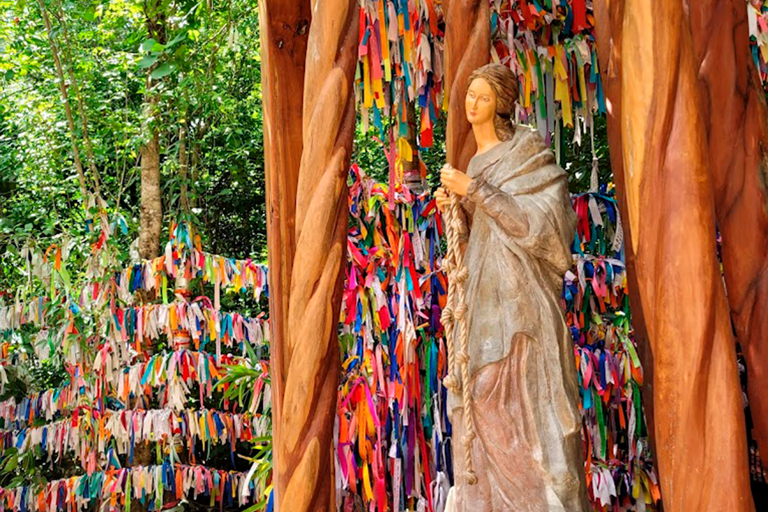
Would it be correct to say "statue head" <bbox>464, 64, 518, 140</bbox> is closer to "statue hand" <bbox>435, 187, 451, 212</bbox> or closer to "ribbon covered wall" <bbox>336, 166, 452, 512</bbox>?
"statue hand" <bbox>435, 187, 451, 212</bbox>

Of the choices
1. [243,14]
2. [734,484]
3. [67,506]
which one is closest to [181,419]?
[67,506]

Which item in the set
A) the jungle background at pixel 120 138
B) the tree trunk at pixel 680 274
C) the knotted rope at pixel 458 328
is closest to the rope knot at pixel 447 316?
the knotted rope at pixel 458 328

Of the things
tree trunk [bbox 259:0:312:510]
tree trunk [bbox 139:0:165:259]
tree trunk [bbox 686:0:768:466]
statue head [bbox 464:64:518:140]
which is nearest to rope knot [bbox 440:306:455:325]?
tree trunk [bbox 259:0:312:510]

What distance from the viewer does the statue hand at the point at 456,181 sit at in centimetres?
278

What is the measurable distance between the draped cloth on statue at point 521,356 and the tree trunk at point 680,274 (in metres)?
0.75

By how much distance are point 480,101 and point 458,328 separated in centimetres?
68

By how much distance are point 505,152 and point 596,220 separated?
1904 mm

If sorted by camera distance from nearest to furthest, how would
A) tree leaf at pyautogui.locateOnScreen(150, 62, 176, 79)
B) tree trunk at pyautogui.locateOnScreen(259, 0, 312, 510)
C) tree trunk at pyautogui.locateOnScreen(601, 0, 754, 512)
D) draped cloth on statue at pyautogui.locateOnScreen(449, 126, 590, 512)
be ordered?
tree trunk at pyautogui.locateOnScreen(601, 0, 754, 512) < draped cloth on statue at pyautogui.locateOnScreen(449, 126, 590, 512) < tree trunk at pyautogui.locateOnScreen(259, 0, 312, 510) < tree leaf at pyautogui.locateOnScreen(150, 62, 176, 79)

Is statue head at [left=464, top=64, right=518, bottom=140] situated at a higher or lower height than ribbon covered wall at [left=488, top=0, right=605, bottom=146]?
lower

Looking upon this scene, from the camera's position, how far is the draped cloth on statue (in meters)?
2.62

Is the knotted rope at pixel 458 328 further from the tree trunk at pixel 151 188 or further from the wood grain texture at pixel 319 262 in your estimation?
the tree trunk at pixel 151 188

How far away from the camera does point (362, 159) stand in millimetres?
7832

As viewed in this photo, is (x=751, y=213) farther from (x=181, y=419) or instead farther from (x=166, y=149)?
(x=166, y=149)

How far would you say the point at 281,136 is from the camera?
9.49 feet
